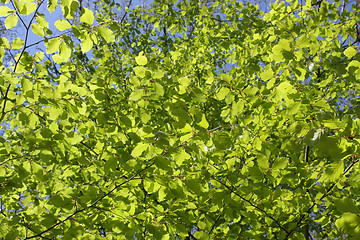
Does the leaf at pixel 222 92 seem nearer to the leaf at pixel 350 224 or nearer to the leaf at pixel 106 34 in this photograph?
the leaf at pixel 106 34

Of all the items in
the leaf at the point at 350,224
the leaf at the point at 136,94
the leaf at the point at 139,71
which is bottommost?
the leaf at the point at 350,224

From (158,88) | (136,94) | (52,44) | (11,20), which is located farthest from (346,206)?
(11,20)

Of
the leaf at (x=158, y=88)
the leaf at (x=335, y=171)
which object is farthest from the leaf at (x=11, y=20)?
the leaf at (x=335, y=171)

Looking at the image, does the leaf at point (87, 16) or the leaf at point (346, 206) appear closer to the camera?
the leaf at point (346, 206)

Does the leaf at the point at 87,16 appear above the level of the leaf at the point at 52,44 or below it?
above

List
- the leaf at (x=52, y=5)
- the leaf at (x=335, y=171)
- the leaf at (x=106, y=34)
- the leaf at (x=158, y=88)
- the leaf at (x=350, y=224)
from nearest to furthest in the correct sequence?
the leaf at (x=350, y=224) < the leaf at (x=335, y=171) < the leaf at (x=52, y=5) < the leaf at (x=106, y=34) < the leaf at (x=158, y=88)

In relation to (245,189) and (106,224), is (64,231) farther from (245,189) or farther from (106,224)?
(245,189)

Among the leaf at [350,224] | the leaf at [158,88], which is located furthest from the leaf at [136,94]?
the leaf at [350,224]

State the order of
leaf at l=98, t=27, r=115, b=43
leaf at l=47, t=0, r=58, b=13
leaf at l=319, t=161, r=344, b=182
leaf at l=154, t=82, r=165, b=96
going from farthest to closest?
leaf at l=154, t=82, r=165, b=96 < leaf at l=98, t=27, r=115, b=43 < leaf at l=47, t=0, r=58, b=13 < leaf at l=319, t=161, r=344, b=182

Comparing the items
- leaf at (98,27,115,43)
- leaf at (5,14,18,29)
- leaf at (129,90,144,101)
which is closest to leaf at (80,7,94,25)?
leaf at (98,27,115,43)

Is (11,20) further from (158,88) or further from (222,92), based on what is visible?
(222,92)

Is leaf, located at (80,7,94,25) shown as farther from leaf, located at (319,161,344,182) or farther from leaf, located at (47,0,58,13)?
leaf, located at (319,161,344,182)

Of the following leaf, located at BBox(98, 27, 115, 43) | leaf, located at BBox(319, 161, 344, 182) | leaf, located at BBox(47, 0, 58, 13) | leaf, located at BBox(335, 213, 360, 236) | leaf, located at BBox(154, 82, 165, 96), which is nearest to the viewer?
leaf, located at BBox(335, 213, 360, 236)

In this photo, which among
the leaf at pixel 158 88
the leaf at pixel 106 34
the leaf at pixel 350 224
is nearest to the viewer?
the leaf at pixel 350 224
